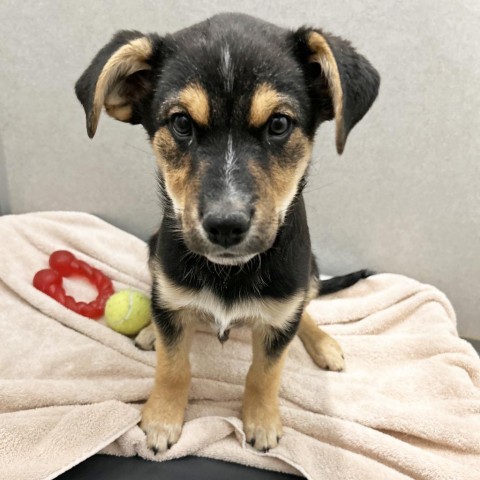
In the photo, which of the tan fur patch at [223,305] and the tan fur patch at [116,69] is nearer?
the tan fur patch at [116,69]

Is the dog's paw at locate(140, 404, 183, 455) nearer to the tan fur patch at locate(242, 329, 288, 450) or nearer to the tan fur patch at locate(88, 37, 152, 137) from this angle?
the tan fur patch at locate(242, 329, 288, 450)

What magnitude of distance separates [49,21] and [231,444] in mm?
2604

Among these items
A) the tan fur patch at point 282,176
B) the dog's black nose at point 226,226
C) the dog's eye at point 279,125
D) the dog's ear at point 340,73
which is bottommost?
the dog's black nose at point 226,226

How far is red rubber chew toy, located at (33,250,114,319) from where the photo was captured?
267 cm

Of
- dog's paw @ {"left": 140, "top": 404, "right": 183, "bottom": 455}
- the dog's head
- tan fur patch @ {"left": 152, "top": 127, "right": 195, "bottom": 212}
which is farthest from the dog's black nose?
dog's paw @ {"left": 140, "top": 404, "right": 183, "bottom": 455}

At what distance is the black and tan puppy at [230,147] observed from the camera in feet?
4.68

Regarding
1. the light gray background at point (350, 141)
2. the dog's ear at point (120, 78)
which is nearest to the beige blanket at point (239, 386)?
the light gray background at point (350, 141)

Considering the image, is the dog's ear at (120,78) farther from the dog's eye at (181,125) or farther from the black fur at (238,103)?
the dog's eye at (181,125)

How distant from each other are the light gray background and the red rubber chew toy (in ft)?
2.11

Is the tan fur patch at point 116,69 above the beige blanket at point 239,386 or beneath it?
above

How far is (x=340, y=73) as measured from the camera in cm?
147

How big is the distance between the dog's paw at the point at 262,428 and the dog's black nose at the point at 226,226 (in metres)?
0.98

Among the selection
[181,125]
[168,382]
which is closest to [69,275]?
[168,382]

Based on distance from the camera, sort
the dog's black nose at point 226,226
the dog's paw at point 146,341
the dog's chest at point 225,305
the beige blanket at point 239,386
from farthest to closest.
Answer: the dog's paw at point 146,341 → the beige blanket at point 239,386 → the dog's chest at point 225,305 → the dog's black nose at point 226,226
